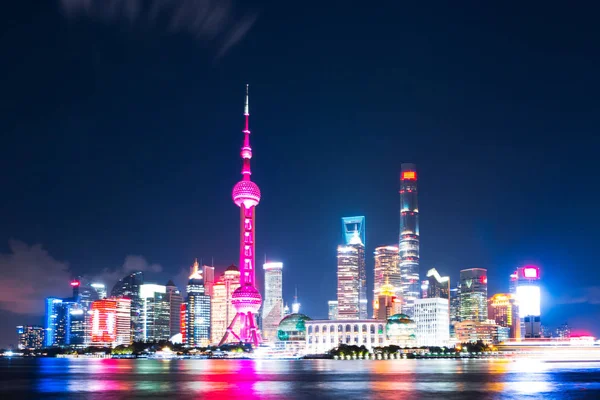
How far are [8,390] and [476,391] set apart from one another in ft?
228

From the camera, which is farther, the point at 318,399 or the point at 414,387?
the point at 414,387

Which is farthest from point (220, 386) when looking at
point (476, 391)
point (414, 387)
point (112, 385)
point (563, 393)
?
point (563, 393)

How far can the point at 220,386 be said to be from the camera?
118 m

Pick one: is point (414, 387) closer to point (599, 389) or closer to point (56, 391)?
point (599, 389)

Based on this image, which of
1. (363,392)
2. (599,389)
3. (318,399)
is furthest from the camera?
(599,389)

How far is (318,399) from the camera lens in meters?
95.3

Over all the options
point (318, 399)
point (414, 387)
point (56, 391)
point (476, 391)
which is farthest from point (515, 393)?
point (56, 391)

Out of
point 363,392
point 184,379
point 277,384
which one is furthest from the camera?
point 184,379

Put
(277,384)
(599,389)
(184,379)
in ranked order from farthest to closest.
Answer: (184,379) < (277,384) < (599,389)

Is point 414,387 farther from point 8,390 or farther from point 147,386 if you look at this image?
point 8,390

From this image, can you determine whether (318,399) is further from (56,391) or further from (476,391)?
(56,391)

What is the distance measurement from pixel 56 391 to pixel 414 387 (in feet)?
173

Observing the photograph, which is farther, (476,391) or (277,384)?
(277,384)

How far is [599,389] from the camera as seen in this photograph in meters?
115
